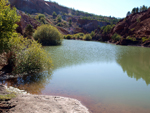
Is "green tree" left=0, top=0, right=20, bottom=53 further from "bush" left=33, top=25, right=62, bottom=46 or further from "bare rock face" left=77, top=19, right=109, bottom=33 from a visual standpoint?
"bare rock face" left=77, top=19, right=109, bottom=33

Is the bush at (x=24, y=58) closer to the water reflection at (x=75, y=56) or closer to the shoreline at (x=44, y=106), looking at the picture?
the water reflection at (x=75, y=56)

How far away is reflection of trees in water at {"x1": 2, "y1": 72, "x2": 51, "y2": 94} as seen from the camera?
10.0 meters

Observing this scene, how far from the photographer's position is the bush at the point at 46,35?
45.0 metres

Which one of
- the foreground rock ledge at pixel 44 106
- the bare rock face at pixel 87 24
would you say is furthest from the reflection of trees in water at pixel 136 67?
the bare rock face at pixel 87 24

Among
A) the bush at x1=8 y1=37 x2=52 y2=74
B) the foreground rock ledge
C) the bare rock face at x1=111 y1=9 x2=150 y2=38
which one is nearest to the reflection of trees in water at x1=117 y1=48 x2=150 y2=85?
the foreground rock ledge

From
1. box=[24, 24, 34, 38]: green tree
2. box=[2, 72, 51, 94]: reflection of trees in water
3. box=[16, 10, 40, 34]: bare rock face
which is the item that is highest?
box=[16, 10, 40, 34]: bare rock face

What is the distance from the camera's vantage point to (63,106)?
690 cm

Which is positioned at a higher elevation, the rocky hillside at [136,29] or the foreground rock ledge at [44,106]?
the rocky hillside at [136,29]

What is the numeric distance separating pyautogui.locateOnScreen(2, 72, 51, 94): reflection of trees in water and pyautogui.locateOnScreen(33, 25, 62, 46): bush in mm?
33782

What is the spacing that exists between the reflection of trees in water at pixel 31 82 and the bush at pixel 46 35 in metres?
33.8

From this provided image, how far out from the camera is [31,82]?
36.9 ft

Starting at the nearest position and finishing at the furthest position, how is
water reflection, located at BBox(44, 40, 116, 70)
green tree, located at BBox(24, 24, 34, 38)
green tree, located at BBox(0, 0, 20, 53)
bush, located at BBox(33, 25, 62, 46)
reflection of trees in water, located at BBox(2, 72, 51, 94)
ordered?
1. green tree, located at BBox(0, 0, 20, 53)
2. reflection of trees in water, located at BBox(2, 72, 51, 94)
3. water reflection, located at BBox(44, 40, 116, 70)
4. bush, located at BBox(33, 25, 62, 46)
5. green tree, located at BBox(24, 24, 34, 38)

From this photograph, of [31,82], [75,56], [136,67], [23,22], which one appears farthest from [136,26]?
[31,82]

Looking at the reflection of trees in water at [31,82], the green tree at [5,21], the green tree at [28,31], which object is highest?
the green tree at [28,31]
